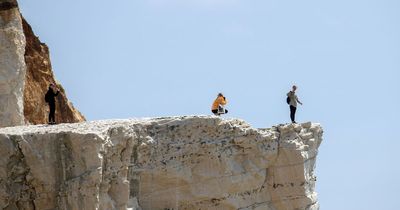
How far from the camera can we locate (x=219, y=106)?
3431cm

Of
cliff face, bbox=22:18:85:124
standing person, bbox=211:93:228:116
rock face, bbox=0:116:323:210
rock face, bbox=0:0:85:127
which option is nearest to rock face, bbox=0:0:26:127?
rock face, bbox=0:0:85:127

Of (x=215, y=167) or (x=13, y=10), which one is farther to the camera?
(x=13, y=10)

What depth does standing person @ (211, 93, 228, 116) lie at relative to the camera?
3431 cm

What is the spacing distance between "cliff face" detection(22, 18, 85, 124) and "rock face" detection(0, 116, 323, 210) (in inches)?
370

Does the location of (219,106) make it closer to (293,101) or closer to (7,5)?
(293,101)

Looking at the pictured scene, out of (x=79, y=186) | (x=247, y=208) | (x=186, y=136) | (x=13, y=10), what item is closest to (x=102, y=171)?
(x=79, y=186)

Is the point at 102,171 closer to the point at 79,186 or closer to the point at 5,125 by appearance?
the point at 79,186

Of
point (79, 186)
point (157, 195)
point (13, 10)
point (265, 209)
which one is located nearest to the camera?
point (79, 186)

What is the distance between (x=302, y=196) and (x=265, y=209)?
136 centimetres

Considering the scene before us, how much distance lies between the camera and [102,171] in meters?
28.7

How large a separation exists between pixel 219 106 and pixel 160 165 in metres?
4.34

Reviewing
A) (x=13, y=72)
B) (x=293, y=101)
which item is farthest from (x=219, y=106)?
(x=13, y=72)

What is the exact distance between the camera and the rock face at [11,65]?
113 ft

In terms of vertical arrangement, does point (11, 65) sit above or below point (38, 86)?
above
